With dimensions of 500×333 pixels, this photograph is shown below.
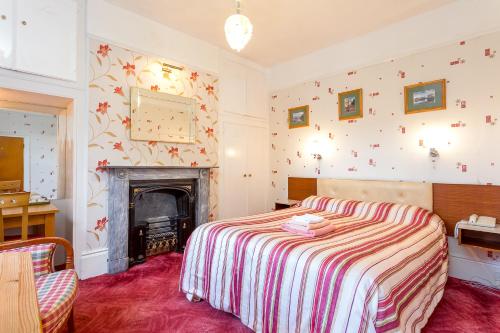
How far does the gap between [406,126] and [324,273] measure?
2553 mm

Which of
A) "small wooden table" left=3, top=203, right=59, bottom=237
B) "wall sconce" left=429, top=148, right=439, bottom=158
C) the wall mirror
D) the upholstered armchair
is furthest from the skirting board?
"wall sconce" left=429, top=148, right=439, bottom=158

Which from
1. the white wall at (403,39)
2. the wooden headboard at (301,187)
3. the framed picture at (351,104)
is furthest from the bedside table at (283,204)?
the white wall at (403,39)

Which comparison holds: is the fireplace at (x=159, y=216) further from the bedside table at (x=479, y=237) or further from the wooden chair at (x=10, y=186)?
the bedside table at (x=479, y=237)

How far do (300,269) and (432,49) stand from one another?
10.0ft

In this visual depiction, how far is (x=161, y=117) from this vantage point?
3.47m

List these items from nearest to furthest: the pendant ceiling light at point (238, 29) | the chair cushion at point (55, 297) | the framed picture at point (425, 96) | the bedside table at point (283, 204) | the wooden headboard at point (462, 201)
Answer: the chair cushion at point (55, 297)
the pendant ceiling light at point (238, 29)
the wooden headboard at point (462, 201)
the framed picture at point (425, 96)
the bedside table at point (283, 204)

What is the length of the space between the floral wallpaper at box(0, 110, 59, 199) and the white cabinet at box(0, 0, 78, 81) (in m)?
0.59

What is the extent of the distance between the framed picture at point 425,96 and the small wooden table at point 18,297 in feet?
12.3

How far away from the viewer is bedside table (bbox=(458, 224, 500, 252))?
2453 millimetres

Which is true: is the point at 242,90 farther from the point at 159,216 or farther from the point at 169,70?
the point at 159,216

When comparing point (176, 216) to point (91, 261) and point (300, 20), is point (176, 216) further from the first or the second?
point (300, 20)

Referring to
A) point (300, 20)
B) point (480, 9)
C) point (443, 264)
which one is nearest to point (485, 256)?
point (443, 264)

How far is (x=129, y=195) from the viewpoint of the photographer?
3.12 meters

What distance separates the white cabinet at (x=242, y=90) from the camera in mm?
4273
